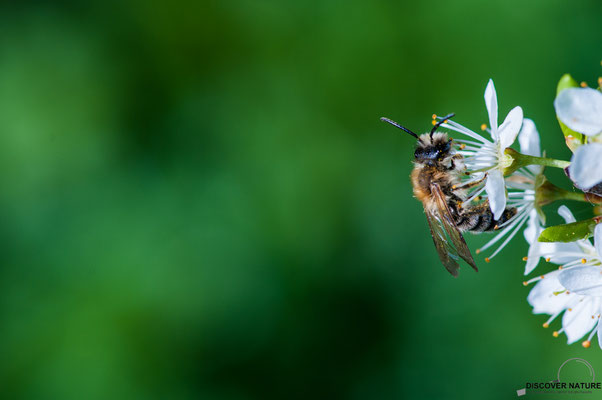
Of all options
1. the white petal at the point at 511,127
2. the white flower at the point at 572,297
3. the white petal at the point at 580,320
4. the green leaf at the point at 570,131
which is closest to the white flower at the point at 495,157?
the white petal at the point at 511,127

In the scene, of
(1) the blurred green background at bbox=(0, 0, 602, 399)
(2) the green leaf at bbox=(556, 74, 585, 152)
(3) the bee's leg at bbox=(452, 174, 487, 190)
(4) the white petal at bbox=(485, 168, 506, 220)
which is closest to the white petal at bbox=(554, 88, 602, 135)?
(2) the green leaf at bbox=(556, 74, 585, 152)

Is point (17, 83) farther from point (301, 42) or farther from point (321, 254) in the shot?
point (321, 254)

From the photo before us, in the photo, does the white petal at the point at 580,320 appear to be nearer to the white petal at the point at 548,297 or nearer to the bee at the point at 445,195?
the white petal at the point at 548,297

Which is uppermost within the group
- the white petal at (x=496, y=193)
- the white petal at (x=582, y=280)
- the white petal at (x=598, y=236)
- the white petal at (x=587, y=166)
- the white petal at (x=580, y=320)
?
the white petal at (x=496, y=193)

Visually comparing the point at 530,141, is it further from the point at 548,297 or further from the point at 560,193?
the point at 548,297

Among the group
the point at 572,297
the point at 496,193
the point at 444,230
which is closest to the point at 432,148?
the point at 444,230

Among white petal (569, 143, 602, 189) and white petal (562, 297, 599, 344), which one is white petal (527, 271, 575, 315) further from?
white petal (569, 143, 602, 189)

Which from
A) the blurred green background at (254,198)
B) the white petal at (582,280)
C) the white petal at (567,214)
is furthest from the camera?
the blurred green background at (254,198)
